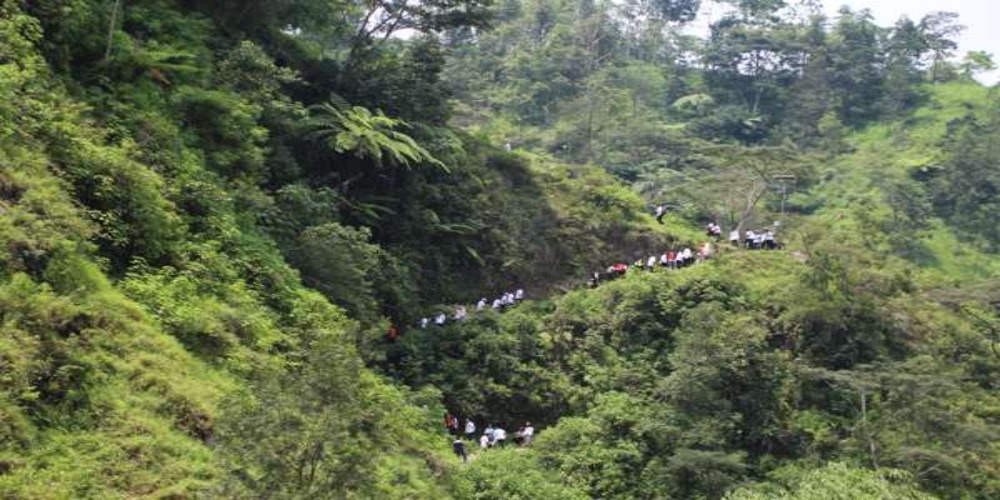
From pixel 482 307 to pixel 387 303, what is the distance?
2.98 meters

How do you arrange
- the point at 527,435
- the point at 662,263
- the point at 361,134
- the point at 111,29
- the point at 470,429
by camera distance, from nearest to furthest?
1. the point at 111,29
2. the point at 470,429
3. the point at 527,435
4. the point at 361,134
5. the point at 662,263

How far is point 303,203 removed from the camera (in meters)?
18.0

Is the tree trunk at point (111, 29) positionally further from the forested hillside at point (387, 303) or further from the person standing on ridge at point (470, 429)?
the person standing on ridge at point (470, 429)

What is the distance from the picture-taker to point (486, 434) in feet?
60.7

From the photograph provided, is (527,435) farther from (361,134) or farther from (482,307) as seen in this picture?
(361,134)

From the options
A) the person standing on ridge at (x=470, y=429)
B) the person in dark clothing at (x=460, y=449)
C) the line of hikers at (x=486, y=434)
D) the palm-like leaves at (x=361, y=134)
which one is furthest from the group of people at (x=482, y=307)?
the person in dark clothing at (x=460, y=449)

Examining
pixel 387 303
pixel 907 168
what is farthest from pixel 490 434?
pixel 907 168

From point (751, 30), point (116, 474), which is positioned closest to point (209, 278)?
point (116, 474)

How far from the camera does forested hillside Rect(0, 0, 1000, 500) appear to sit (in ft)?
29.1

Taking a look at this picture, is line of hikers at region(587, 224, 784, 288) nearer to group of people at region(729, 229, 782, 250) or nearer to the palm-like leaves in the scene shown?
group of people at region(729, 229, 782, 250)

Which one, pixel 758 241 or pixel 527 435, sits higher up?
pixel 758 241

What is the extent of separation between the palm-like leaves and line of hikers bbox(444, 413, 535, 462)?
6318mm

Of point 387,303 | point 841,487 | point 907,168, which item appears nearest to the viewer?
point 841,487

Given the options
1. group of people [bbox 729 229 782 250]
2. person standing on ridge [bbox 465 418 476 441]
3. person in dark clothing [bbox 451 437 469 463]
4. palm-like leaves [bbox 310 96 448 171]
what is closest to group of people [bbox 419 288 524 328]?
person standing on ridge [bbox 465 418 476 441]
